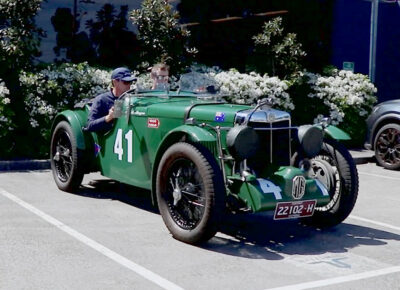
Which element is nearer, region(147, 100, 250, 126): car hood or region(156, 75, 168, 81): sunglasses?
region(147, 100, 250, 126): car hood

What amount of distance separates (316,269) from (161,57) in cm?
763

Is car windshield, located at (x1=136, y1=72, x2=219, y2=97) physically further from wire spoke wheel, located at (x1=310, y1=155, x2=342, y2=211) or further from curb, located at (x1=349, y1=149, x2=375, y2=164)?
curb, located at (x1=349, y1=149, x2=375, y2=164)

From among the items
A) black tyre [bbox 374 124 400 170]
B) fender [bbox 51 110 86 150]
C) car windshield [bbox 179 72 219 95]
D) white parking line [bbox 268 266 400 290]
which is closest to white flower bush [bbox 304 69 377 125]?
black tyre [bbox 374 124 400 170]

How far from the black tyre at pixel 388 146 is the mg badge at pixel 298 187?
18.7 feet

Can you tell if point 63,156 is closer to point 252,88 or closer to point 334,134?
point 334,134

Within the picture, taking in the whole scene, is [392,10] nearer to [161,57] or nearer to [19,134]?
[161,57]

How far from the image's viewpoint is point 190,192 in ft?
18.2

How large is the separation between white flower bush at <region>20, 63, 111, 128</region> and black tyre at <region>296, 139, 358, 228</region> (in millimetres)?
5273

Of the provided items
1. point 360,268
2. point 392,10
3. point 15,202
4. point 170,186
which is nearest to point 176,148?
point 170,186

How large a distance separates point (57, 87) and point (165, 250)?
18.6 feet

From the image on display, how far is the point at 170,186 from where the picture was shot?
581cm

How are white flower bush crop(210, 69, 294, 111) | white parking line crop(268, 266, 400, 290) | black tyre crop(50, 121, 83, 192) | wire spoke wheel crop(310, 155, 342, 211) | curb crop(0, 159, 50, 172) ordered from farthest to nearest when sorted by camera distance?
white flower bush crop(210, 69, 294, 111)
curb crop(0, 159, 50, 172)
black tyre crop(50, 121, 83, 192)
wire spoke wheel crop(310, 155, 342, 211)
white parking line crop(268, 266, 400, 290)

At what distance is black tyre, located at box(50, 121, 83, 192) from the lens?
7469 millimetres

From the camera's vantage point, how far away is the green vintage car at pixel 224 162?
537 centimetres
